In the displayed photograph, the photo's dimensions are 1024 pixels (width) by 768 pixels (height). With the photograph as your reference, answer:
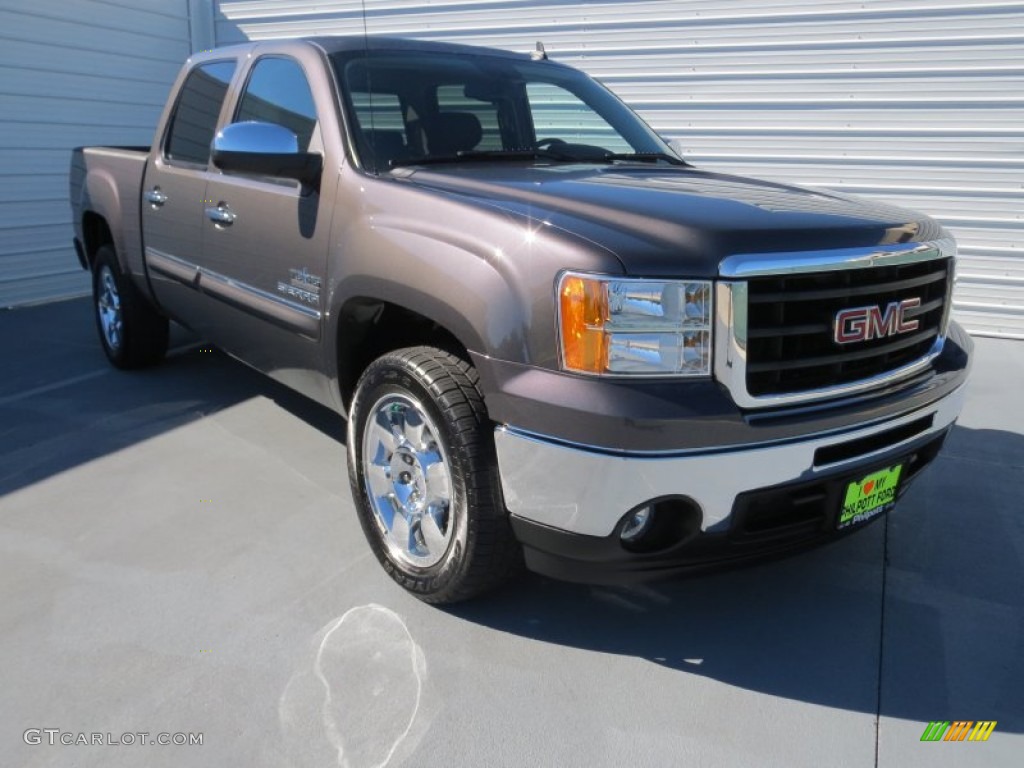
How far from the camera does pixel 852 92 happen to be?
6.74 metres

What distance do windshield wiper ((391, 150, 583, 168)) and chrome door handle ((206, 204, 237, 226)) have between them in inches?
38.0

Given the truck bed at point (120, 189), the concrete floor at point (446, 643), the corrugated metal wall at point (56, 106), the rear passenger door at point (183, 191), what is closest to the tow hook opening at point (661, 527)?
the concrete floor at point (446, 643)

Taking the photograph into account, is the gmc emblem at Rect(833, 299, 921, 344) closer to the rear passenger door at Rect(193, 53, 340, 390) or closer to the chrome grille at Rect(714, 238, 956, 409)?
the chrome grille at Rect(714, 238, 956, 409)

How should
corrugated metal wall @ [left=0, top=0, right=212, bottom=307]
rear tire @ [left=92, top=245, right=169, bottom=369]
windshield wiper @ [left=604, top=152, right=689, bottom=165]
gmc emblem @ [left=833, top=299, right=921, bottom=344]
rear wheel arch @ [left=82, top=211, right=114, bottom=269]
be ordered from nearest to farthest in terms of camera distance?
1. gmc emblem @ [left=833, top=299, right=921, bottom=344]
2. windshield wiper @ [left=604, top=152, right=689, bottom=165]
3. rear tire @ [left=92, top=245, right=169, bottom=369]
4. rear wheel arch @ [left=82, top=211, right=114, bottom=269]
5. corrugated metal wall @ [left=0, top=0, right=212, bottom=307]

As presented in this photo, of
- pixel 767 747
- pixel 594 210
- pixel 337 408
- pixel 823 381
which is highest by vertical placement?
pixel 594 210

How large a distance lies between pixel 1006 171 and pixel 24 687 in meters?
6.89

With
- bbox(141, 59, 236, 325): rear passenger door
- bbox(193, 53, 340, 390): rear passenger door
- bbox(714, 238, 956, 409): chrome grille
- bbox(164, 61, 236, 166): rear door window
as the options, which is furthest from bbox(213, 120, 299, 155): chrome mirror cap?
bbox(714, 238, 956, 409): chrome grille

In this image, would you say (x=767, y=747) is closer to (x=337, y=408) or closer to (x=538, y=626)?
(x=538, y=626)

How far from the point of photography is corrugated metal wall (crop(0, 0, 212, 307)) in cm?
749

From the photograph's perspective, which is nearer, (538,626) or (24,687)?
(24,687)

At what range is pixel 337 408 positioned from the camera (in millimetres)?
3266

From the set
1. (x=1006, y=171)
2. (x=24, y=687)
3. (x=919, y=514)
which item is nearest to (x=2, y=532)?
(x=24, y=687)

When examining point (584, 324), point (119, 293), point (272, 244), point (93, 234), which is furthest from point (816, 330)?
point (93, 234)

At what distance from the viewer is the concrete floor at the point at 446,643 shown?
2.22 metres
